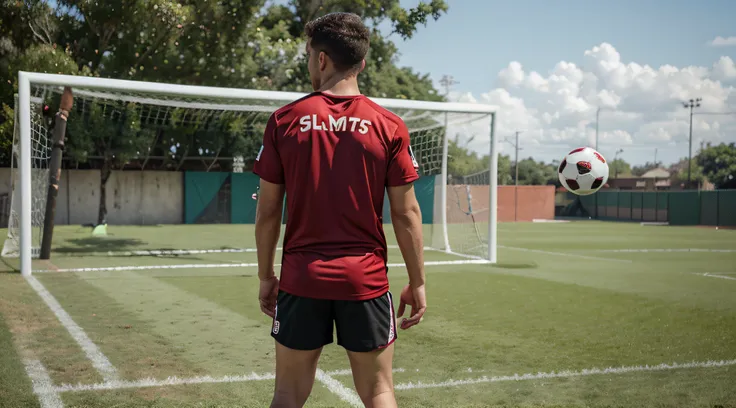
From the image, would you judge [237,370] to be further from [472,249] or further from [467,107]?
[472,249]

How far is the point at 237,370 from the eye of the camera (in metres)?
5.69

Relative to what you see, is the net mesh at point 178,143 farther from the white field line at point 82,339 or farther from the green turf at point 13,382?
the green turf at point 13,382

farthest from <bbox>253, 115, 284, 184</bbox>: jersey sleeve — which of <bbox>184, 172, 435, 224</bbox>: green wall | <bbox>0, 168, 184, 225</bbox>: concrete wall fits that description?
<bbox>0, 168, 184, 225</bbox>: concrete wall

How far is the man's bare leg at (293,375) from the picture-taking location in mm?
2809

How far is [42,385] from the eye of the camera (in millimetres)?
5121

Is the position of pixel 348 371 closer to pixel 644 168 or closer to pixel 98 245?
pixel 98 245

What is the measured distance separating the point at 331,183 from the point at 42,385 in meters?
3.58

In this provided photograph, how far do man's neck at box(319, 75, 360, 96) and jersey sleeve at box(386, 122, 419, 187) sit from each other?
0.26 metres

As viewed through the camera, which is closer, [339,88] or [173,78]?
[339,88]

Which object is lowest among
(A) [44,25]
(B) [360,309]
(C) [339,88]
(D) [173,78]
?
(B) [360,309]

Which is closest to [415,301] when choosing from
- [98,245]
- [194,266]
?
[194,266]

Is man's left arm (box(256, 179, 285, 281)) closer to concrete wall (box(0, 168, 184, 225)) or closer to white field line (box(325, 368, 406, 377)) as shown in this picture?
white field line (box(325, 368, 406, 377))

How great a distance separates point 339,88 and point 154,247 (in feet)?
56.5

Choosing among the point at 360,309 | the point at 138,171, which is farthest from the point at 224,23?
the point at 360,309
